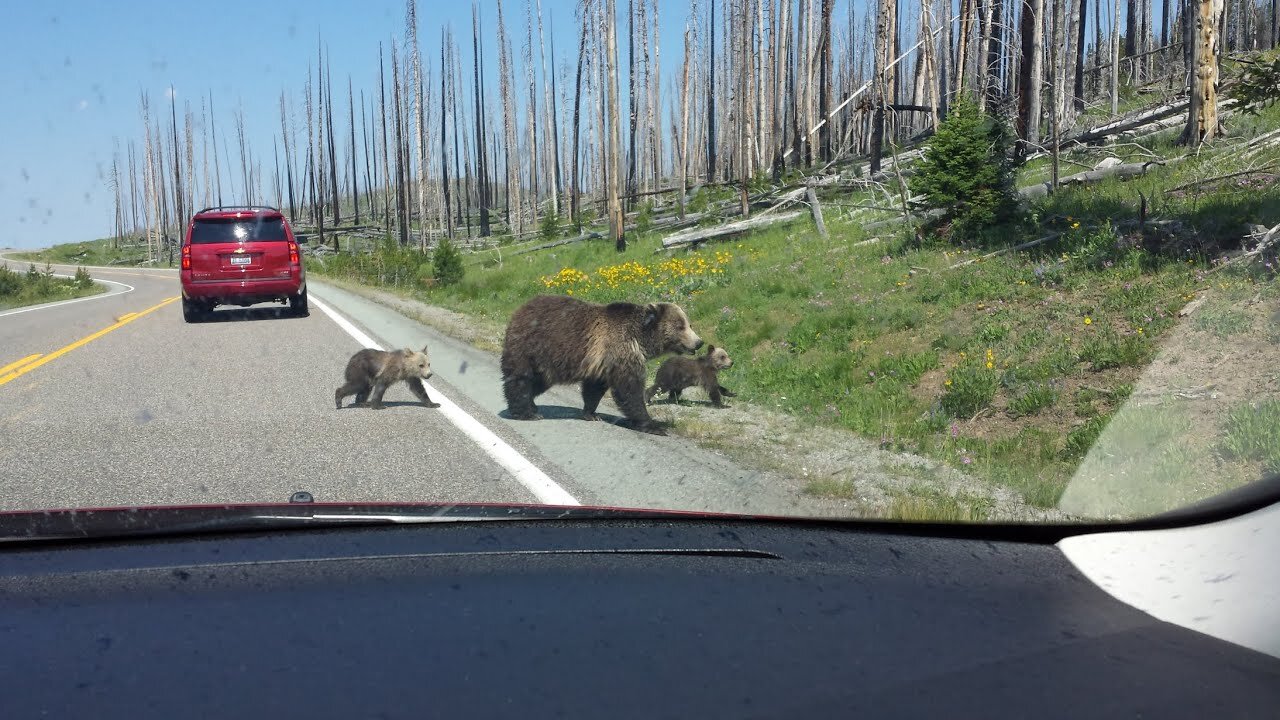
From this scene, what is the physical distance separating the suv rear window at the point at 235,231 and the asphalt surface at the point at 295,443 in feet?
16.9

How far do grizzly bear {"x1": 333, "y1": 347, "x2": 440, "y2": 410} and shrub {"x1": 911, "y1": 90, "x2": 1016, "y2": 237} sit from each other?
26.7 ft

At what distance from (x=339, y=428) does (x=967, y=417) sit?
5.22 metres

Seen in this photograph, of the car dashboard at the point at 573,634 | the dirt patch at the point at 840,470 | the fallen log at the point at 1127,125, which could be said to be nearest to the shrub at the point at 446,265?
the fallen log at the point at 1127,125

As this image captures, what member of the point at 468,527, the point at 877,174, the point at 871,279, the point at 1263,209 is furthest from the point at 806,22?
Answer: the point at 468,527

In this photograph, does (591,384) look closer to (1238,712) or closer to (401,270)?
(1238,712)

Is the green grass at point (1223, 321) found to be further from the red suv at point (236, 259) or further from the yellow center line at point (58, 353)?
the red suv at point (236, 259)

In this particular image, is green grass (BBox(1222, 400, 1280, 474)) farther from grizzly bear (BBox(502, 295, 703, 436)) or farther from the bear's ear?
the bear's ear

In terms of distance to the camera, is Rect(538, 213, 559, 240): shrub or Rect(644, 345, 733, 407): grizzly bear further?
Rect(538, 213, 559, 240): shrub

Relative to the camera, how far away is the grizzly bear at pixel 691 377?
927 cm

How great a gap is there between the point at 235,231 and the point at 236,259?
555 mm

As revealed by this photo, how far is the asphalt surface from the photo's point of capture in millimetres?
5691

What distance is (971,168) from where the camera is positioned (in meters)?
13.4

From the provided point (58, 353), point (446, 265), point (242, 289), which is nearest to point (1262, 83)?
point (58, 353)

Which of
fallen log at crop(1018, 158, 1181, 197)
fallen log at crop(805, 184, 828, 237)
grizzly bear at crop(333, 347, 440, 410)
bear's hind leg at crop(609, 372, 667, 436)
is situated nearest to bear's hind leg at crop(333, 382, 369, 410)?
grizzly bear at crop(333, 347, 440, 410)
